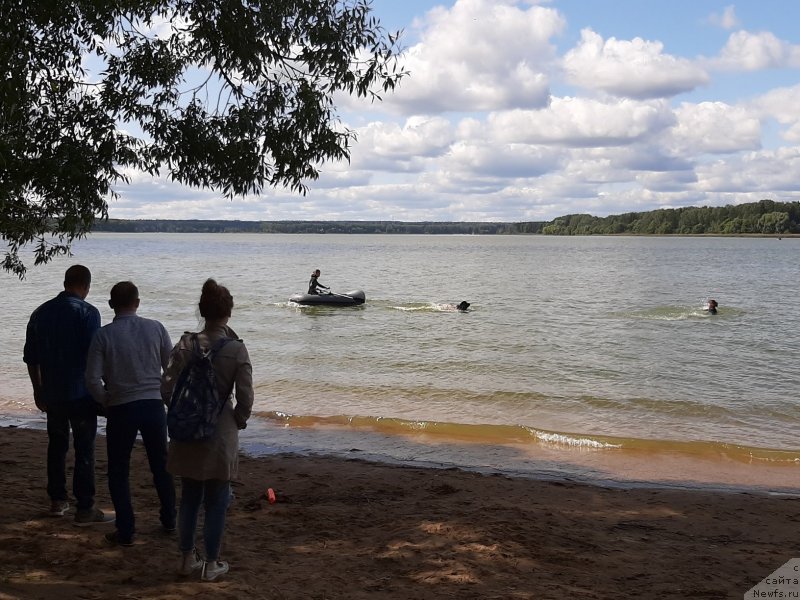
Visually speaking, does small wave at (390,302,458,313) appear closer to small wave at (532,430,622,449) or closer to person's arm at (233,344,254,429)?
small wave at (532,430,622,449)

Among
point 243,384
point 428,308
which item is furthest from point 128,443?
point 428,308

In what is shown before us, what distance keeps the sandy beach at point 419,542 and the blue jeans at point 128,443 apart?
0.27m

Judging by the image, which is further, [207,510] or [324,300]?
[324,300]

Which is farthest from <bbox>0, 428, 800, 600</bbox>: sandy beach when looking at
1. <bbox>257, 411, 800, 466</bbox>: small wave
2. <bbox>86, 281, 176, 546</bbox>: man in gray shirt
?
<bbox>257, 411, 800, 466</bbox>: small wave

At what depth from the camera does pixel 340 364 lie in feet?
59.5

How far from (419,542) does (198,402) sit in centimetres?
224

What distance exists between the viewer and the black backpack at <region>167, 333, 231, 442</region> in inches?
168

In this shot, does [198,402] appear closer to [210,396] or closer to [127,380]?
[210,396]

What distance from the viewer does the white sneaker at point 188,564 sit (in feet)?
15.6

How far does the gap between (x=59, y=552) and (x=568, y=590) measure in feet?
11.0

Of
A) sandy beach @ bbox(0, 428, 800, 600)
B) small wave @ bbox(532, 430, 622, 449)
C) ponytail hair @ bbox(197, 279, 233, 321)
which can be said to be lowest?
small wave @ bbox(532, 430, 622, 449)

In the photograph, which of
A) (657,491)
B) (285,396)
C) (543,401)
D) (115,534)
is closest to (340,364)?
(285,396)

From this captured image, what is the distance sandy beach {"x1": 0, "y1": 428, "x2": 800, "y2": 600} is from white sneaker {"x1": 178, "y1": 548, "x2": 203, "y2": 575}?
6 centimetres

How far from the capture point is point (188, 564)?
4758mm
